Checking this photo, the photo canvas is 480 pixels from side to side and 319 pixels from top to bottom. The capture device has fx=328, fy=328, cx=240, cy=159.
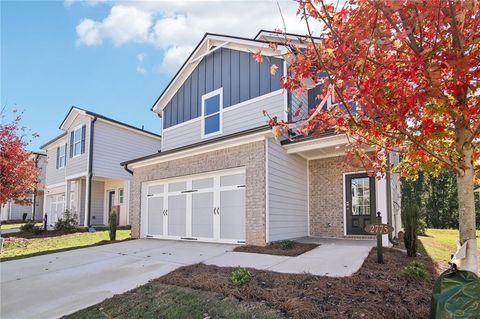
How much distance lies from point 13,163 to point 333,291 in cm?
1521

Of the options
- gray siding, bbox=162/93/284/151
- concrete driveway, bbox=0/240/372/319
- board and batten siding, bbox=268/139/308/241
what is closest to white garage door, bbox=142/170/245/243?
concrete driveway, bbox=0/240/372/319

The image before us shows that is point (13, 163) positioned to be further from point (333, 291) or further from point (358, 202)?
point (333, 291)

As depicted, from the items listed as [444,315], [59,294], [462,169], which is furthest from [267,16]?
[59,294]

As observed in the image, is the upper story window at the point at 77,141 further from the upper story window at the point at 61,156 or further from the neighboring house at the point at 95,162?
the upper story window at the point at 61,156

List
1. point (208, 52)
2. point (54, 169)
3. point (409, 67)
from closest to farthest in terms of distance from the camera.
Result: point (409, 67)
point (208, 52)
point (54, 169)

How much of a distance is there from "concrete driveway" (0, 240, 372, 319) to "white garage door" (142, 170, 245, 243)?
0.84m

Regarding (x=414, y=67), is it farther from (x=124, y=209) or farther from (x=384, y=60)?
(x=124, y=209)

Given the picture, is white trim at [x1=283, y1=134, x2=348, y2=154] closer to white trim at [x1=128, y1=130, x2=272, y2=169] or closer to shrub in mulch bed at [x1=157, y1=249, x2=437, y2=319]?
white trim at [x1=128, y1=130, x2=272, y2=169]

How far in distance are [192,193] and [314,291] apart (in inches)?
297

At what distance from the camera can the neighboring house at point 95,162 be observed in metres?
19.4

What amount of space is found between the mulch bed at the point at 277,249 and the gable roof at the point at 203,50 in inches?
A: 256

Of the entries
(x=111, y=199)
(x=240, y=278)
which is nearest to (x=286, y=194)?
(x=240, y=278)

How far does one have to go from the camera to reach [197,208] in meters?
11.6

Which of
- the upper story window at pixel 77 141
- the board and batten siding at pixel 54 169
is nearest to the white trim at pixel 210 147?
the upper story window at pixel 77 141
